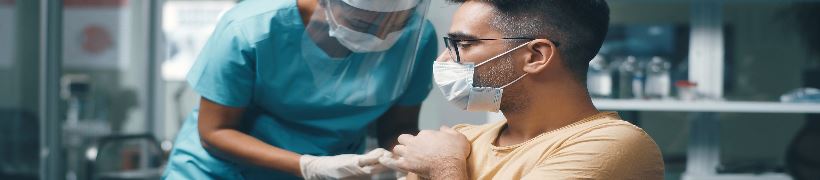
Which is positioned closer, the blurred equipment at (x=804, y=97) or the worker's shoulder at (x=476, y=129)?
the worker's shoulder at (x=476, y=129)

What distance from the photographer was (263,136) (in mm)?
2268

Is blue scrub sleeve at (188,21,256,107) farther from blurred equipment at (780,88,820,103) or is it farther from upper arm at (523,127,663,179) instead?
blurred equipment at (780,88,820,103)

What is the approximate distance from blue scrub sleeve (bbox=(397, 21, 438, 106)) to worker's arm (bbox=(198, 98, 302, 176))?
27 centimetres

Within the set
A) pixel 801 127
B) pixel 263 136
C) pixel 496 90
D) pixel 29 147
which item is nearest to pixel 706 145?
pixel 801 127

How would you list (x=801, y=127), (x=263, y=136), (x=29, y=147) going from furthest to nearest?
(x=29, y=147) < (x=801, y=127) < (x=263, y=136)

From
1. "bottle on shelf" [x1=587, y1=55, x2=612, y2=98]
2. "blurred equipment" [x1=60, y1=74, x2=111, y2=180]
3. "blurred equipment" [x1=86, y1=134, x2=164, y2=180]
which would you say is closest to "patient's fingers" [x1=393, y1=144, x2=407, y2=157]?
"bottle on shelf" [x1=587, y1=55, x2=612, y2=98]

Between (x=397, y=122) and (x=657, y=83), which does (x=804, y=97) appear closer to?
(x=657, y=83)

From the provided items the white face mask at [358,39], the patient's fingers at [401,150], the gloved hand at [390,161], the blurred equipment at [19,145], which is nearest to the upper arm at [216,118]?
the white face mask at [358,39]

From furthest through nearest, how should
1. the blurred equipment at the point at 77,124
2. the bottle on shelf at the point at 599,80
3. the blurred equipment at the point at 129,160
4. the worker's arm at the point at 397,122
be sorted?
the blurred equipment at the point at 77,124, the blurred equipment at the point at 129,160, the bottle on shelf at the point at 599,80, the worker's arm at the point at 397,122

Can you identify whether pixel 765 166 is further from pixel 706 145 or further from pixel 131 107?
pixel 131 107

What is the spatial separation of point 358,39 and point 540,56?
0.43 meters

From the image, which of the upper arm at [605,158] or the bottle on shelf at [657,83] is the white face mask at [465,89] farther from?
the bottle on shelf at [657,83]

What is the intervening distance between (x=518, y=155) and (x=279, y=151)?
60 cm

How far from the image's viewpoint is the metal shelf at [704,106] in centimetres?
346
